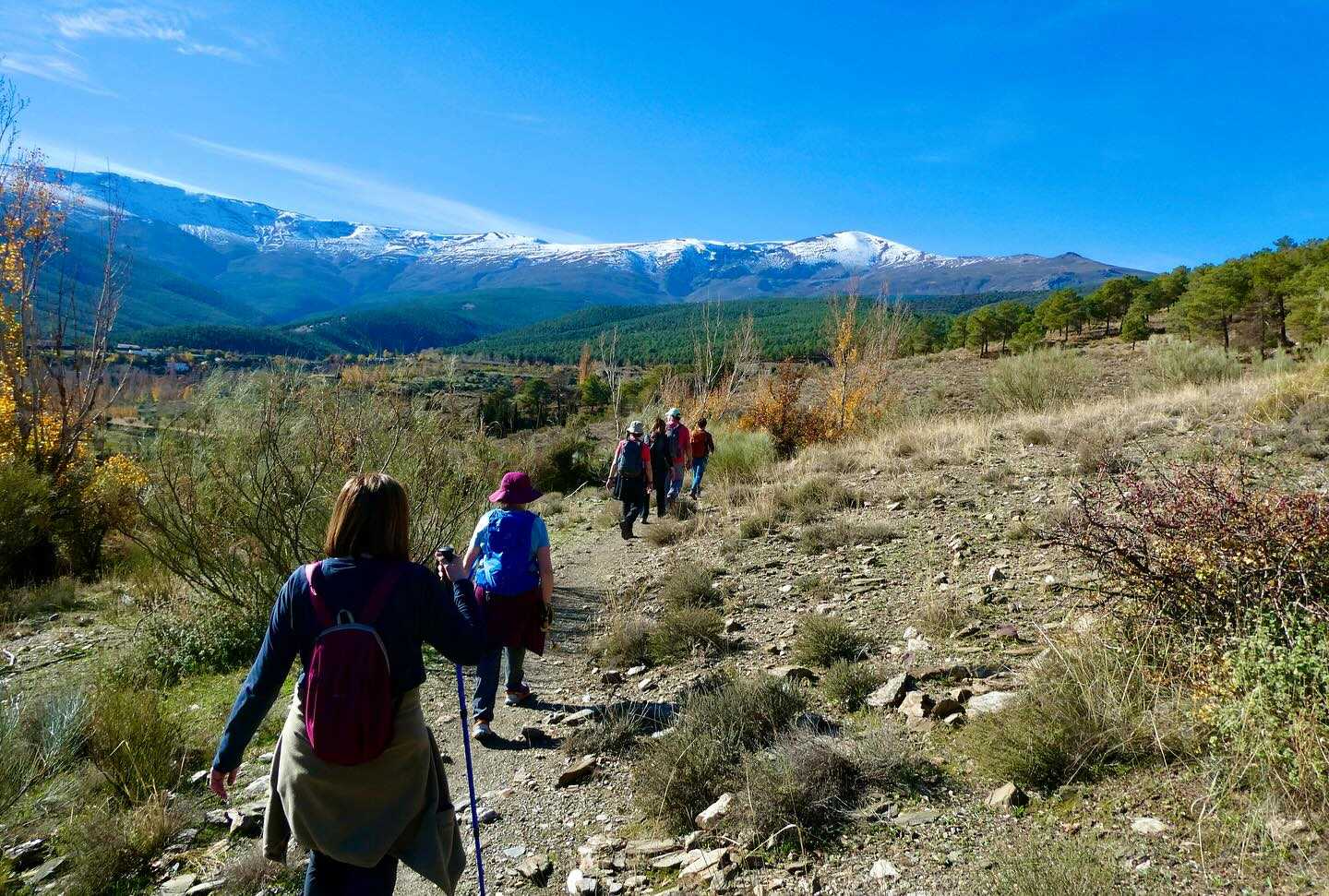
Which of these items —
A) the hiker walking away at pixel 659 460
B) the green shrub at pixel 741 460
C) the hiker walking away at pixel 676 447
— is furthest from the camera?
the green shrub at pixel 741 460

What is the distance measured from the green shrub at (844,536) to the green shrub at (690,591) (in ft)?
4.49

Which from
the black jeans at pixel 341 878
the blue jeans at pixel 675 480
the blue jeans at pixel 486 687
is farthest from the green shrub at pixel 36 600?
the black jeans at pixel 341 878

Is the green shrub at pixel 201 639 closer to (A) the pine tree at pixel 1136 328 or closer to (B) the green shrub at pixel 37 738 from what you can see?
(B) the green shrub at pixel 37 738

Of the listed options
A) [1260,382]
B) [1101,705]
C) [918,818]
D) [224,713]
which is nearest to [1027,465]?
[1260,382]

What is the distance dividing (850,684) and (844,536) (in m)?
3.55

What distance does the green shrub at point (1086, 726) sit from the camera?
9.94 feet

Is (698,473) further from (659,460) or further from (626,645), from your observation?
(626,645)

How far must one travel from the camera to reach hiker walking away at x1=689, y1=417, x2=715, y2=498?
41.0ft

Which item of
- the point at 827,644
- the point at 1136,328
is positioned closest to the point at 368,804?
the point at 827,644

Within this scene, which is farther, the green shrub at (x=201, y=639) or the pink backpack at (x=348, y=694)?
the green shrub at (x=201, y=639)

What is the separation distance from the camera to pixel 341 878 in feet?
7.60

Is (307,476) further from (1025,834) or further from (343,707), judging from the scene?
(1025,834)

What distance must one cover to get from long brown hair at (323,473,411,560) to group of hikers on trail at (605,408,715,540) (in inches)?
297

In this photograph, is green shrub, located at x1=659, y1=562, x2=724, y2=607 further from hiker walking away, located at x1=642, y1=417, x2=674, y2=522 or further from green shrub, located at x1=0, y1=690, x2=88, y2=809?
green shrub, located at x1=0, y1=690, x2=88, y2=809
